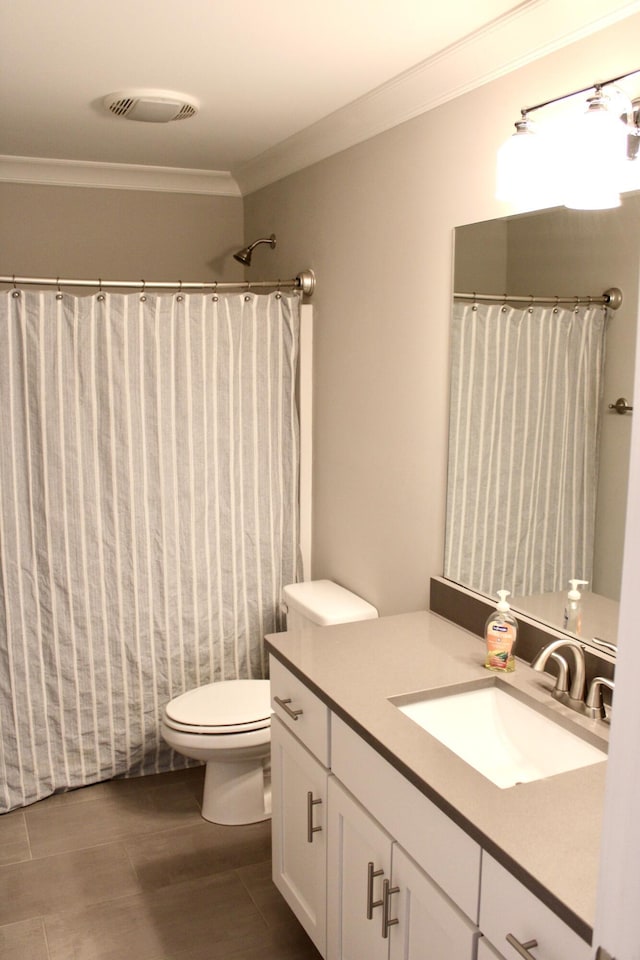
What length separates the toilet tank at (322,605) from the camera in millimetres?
2688

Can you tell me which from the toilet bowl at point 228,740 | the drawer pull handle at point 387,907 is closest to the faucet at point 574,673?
the drawer pull handle at point 387,907

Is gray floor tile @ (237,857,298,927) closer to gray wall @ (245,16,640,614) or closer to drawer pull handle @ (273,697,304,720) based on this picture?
drawer pull handle @ (273,697,304,720)

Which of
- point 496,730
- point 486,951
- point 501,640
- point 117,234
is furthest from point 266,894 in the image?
point 117,234

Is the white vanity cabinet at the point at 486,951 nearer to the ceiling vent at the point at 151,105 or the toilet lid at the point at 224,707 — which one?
the toilet lid at the point at 224,707

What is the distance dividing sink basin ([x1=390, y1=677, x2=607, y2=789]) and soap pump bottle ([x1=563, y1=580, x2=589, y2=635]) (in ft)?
0.66

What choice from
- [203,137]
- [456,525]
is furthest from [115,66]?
[456,525]

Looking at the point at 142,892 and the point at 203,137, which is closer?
the point at 142,892

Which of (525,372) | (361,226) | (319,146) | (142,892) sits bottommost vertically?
(142,892)

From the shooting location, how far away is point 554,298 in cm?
192

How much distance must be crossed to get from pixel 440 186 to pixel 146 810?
226 cm

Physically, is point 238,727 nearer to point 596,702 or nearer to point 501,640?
point 501,640

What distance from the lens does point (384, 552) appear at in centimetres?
266

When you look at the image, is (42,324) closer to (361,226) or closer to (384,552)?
(361,226)

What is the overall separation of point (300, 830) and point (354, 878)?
0.32m
